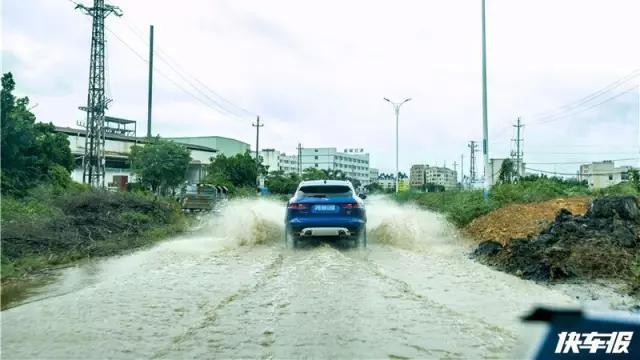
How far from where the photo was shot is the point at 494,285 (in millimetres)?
9062

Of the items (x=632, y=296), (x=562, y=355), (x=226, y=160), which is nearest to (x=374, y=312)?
(x=632, y=296)

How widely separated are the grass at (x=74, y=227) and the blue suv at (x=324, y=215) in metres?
4.41

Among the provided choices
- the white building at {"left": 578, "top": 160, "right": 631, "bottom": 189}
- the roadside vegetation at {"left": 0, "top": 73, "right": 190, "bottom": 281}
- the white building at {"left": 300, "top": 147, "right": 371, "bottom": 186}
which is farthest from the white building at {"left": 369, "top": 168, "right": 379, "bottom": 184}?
the roadside vegetation at {"left": 0, "top": 73, "right": 190, "bottom": 281}

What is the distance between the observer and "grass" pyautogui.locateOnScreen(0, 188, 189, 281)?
11.5m

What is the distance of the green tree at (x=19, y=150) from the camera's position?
69.4 ft

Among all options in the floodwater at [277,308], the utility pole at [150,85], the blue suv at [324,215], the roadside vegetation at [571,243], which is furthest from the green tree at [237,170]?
the floodwater at [277,308]

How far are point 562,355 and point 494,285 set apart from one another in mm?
7144

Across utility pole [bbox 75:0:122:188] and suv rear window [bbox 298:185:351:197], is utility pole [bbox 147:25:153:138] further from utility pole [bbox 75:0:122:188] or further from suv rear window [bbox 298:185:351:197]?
suv rear window [bbox 298:185:351:197]

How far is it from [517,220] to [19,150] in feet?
61.1

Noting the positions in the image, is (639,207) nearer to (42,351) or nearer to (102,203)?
(42,351)

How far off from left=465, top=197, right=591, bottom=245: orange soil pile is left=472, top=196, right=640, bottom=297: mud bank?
5.33ft

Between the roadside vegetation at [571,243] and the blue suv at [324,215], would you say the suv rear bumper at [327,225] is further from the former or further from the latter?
the roadside vegetation at [571,243]

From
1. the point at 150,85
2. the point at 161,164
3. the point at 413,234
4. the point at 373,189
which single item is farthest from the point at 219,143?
the point at 413,234

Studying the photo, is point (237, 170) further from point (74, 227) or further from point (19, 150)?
point (74, 227)
